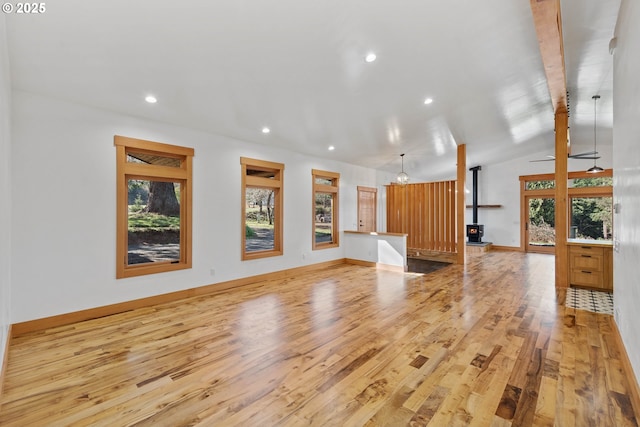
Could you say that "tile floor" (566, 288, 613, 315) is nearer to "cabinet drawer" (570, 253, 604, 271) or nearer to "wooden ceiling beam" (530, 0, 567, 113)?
"cabinet drawer" (570, 253, 604, 271)

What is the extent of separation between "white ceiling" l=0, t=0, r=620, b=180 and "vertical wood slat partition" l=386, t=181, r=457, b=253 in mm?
2816

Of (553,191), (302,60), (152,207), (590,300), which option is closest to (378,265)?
(590,300)

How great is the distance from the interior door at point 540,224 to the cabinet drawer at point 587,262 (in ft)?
18.0

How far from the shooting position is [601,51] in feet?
12.4

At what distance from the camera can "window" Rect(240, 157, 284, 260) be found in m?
5.28

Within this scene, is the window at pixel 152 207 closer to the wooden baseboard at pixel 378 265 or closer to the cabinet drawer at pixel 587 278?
the wooden baseboard at pixel 378 265

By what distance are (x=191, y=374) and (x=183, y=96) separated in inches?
121

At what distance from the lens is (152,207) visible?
4289mm

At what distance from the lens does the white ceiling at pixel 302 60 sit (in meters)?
2.30

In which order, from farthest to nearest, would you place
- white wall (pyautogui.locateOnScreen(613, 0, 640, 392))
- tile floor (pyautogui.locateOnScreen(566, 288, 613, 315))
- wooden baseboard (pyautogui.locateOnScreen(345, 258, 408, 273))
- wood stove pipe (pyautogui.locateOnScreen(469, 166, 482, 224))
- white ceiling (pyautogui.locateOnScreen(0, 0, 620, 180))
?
wood stove pipe (pyautogui.locateOnScreen(469, 166, 482, 224))
wooden baseboard (pyautogui.locateOnScreen(345, 258, 408, 273))
tile floor (pyautogui.locateOnScreen(566, 288, 613, 315))
white ceiling (pyautogui.locateOnScreen(0, 0, 620, 180))
white wall (pyautogui.locateOnScreen(613, 0, 640, 392))

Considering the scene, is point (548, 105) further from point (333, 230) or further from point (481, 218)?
point (481, 218)

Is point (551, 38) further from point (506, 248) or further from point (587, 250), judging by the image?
point (506, 248)

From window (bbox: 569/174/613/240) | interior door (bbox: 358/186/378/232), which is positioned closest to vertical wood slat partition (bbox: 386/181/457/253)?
interior door (bbox: 358/186/378/232)

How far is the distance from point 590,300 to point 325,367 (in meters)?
4.52
